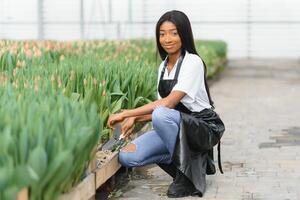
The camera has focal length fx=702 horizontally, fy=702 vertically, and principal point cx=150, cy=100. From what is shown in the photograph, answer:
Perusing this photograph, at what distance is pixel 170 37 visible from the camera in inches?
172

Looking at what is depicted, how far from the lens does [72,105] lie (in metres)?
3.32

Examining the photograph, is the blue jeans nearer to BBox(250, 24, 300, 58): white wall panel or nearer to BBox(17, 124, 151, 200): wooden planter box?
BBox(17, 124, 151, 200): wooden planter box

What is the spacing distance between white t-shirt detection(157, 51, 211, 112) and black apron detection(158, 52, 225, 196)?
38 millimetres

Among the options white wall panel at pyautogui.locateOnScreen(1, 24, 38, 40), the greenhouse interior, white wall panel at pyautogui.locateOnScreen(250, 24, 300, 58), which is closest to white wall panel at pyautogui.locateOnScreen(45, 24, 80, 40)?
white wall panel at pyautogui.locateOnScreen(1, 24, 38, 40)

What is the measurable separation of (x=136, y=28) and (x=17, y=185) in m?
20.7

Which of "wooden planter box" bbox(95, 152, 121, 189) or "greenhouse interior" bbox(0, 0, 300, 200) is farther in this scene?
"wooden planter box" bbox(95, 152, 121, 189)

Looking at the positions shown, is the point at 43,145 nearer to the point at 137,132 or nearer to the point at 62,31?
the point at 137,132

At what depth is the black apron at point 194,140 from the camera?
4.16 m

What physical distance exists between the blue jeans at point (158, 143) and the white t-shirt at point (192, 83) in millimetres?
188

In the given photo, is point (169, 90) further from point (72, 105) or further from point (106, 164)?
point (72, 105)

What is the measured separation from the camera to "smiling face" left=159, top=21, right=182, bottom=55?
436 cm

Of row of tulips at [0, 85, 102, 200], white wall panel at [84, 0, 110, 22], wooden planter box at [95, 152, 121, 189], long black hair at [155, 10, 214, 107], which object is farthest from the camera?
white wall panel at [84, 0, 110, 22]

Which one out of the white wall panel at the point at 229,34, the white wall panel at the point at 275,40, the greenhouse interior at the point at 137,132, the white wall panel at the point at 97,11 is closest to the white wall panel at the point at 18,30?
the white wall panel at the point at 97,11

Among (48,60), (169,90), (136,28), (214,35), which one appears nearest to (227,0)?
(214,35)
